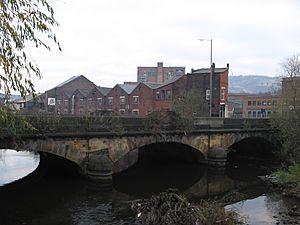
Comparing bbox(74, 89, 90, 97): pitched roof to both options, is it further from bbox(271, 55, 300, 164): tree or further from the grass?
the grass

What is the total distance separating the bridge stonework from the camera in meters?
21.9

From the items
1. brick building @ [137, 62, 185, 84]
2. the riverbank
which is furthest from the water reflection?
brick building @ [137, 62, 185, 84]

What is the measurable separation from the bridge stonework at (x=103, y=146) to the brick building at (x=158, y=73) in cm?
7341

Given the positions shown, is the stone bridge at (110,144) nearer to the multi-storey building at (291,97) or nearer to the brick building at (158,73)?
the multi-storey building at (291,97)

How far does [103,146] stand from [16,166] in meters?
11.2

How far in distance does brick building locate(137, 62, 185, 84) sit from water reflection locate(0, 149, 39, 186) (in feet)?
236

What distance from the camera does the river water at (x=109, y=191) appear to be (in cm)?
1697

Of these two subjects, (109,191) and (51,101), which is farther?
(51,101)

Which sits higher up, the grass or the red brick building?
the red brick building

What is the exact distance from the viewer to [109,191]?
2231 cm

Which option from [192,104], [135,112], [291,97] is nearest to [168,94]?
[135,112]

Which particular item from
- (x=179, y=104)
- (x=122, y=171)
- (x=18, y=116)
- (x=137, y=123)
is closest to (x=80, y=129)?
(x=137, y=123)

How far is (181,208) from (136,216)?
298 centimetres

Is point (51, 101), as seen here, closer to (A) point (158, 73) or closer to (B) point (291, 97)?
(A) point (158, 73)
